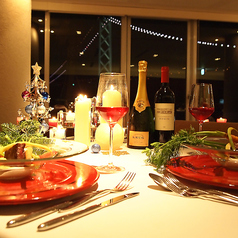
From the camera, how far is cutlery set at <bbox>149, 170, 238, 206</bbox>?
43 centimetres

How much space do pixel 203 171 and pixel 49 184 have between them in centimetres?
35

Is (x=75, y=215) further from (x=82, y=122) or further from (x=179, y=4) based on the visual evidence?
(x=179, y=4)

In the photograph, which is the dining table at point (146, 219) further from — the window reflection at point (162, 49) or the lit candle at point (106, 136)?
the window reflection at point (162, 49)

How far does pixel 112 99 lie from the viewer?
2.30ft

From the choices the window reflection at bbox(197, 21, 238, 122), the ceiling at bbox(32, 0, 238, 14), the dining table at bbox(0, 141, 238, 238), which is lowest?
the dining table at bbox(0, 141, 238, 238)

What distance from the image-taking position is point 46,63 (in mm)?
4363

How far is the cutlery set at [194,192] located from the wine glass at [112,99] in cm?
20

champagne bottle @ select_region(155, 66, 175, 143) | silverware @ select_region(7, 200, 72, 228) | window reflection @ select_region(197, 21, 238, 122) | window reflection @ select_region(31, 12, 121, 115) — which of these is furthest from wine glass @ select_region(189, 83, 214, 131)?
window reflection @ select_region(197, 21, 238, 122)

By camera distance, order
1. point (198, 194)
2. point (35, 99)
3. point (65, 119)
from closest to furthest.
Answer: point (198, 194)
point (35, 99)
point (65, 119)

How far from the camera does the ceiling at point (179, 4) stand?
160 inches

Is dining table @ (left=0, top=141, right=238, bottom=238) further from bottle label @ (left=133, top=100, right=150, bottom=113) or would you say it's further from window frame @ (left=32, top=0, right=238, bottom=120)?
window frame @ (left=32, top=0, right=238, bottom=120)

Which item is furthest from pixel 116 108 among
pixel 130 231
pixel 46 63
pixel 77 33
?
pixel 77 33

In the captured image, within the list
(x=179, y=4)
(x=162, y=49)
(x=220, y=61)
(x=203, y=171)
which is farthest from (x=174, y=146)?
(x=220, y=61)

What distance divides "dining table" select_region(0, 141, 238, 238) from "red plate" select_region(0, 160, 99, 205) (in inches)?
0.8
